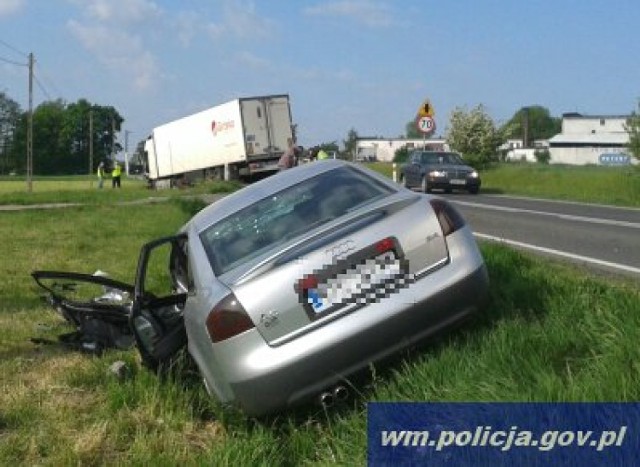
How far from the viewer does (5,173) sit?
127 metres

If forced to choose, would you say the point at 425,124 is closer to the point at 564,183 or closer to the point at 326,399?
the point at 564,183

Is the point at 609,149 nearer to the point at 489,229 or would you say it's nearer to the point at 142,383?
the point at 489,229

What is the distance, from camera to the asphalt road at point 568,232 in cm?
886

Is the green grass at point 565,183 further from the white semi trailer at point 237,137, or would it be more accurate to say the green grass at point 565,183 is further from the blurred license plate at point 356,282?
the blurred license plate at point 356,282

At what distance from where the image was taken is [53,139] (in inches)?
5074

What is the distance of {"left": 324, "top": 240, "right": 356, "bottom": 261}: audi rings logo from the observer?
13.8 ft

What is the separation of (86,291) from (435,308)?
5.37m

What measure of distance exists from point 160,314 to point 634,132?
131ft

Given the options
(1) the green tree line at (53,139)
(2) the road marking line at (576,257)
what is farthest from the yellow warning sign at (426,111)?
(1) the green tree line at (53,139)

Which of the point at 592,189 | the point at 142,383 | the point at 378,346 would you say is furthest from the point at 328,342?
the point at 592,189

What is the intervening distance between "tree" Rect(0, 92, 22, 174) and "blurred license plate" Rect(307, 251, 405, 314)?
13255 cm

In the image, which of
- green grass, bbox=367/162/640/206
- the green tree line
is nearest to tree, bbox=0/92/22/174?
the green tree line

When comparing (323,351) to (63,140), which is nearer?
(323,351)

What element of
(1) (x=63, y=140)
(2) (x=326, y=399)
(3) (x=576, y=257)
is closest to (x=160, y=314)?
(2) (x=326, y=399)
